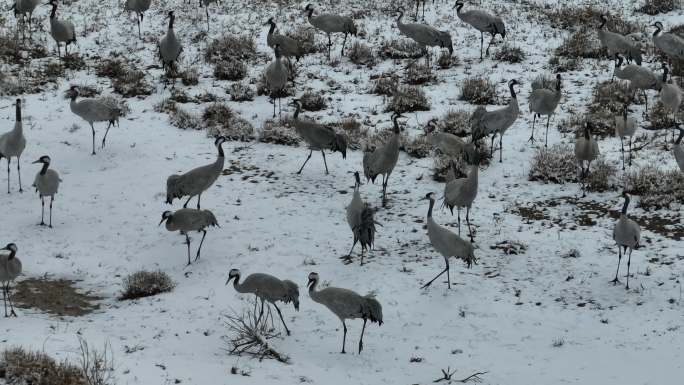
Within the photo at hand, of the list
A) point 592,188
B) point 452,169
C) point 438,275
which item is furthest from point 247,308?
point 592,188

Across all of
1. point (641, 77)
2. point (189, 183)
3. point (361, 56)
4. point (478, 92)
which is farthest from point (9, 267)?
point (641, 77)

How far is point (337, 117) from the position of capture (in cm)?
1644

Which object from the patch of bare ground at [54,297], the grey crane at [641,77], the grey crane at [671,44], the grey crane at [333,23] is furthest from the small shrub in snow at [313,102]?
the grey crane at [671,44]

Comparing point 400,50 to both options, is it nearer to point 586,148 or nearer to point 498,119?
point 498,119

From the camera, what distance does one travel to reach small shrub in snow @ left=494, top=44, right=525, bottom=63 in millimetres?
18984

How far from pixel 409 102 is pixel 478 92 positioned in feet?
5.59

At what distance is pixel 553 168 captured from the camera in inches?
531

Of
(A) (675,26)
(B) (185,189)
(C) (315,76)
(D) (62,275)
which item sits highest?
(A) (675,26)

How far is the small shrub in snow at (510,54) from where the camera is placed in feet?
62.3

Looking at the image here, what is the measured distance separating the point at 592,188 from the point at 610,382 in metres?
5.56

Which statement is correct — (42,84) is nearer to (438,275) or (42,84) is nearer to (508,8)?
(438,275)

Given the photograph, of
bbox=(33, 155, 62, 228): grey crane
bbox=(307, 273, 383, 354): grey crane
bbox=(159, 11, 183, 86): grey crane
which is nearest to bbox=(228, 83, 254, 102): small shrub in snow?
bbox=(159, 11, 183, 86): grey crane

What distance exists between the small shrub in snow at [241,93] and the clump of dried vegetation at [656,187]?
28.7 feet

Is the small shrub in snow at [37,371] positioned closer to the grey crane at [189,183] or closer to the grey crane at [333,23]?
the grey crane at [189,183]
